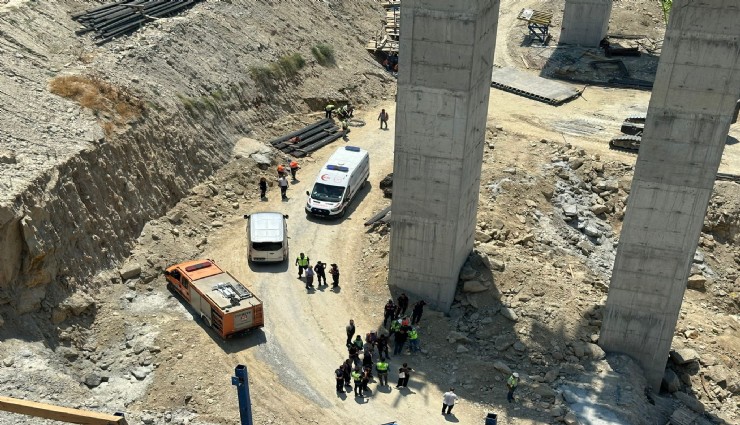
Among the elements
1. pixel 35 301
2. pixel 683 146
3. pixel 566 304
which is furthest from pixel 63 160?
pixel 683 146

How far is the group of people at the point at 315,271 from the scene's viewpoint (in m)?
A: 33.6

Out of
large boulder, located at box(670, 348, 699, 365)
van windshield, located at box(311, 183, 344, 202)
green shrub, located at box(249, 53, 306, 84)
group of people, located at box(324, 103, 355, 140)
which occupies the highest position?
green shrub, located at box(249, 53, 306, 84)

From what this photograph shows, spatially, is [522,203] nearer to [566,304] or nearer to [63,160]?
[566,304]

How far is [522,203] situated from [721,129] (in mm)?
14390

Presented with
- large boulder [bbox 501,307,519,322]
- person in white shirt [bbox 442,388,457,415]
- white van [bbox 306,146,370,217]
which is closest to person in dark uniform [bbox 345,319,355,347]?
person in white shirt [bbox 442,388,457,415]

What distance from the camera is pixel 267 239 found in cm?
3450

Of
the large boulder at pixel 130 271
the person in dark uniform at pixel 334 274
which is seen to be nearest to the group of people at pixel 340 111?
the person in dark uniform at pixel 334 274

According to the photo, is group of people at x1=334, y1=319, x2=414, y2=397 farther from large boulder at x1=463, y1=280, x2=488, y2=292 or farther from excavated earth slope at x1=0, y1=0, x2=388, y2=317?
excavated earth slope at x1=0, y1=0, x2=388, y2=317

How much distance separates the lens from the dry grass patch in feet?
119

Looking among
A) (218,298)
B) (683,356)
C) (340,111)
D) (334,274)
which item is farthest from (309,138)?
(683,356)

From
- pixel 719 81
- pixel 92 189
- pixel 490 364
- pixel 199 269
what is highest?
pixel 719 81

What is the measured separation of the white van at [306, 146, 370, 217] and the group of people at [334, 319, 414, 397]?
9.27 metres

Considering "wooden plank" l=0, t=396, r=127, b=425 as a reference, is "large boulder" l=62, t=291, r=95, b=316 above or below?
below

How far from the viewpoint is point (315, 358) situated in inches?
1176
